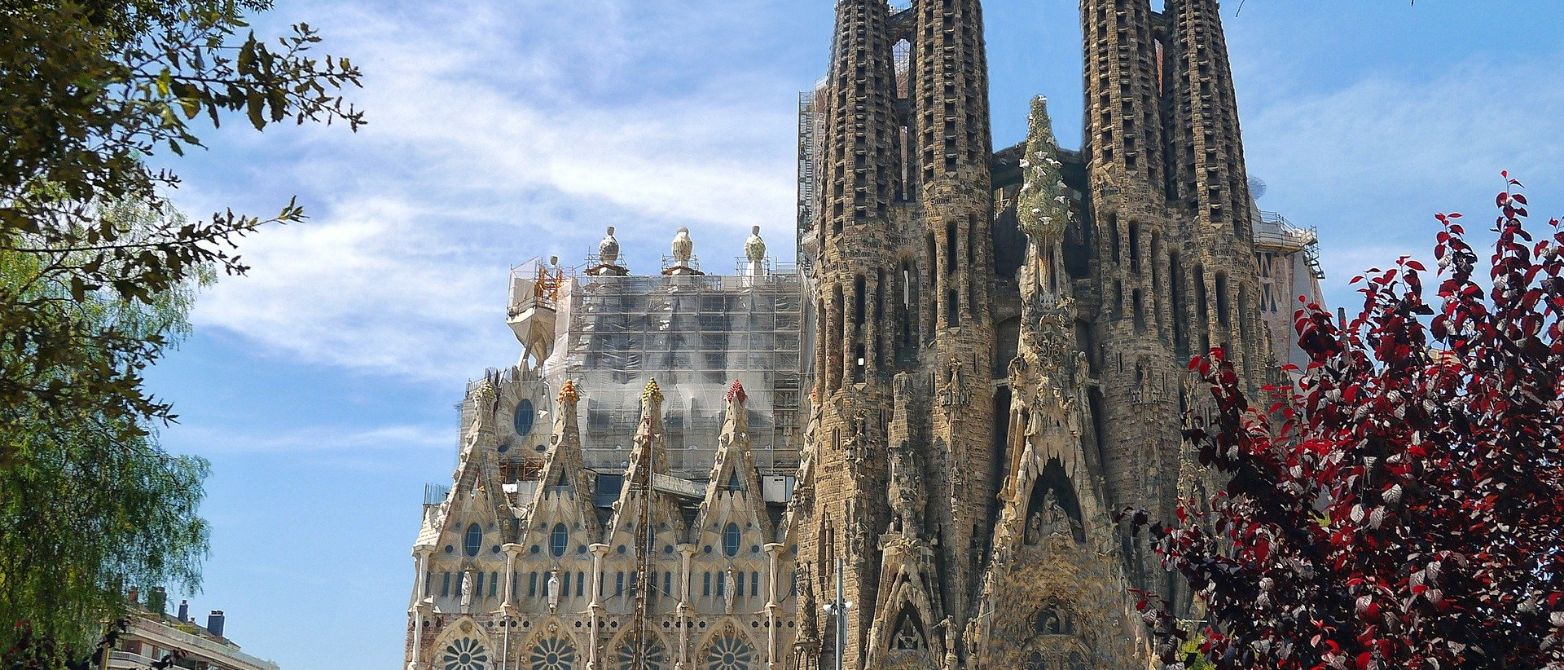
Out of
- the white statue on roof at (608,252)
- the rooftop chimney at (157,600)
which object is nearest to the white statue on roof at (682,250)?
the white statue on roof at (608,252)

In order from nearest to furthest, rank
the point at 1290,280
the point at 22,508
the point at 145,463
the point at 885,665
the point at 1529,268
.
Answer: the point at 1529,268 → the point at 22,508 → the point at 145,463 → the point at 885,665 → the point at 1290,280

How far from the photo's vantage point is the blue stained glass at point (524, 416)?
6016cm

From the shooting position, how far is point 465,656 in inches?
2127

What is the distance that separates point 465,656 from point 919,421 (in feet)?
57.7

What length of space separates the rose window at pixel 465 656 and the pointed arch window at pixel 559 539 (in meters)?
3.99

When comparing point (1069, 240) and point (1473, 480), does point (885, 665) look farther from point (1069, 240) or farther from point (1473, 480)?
point (1473, 480)

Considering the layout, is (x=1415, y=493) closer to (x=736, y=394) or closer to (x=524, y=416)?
(x=736, y=394)

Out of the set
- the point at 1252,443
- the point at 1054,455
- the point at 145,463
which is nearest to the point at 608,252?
the point at 1054,455

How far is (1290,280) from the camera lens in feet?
214

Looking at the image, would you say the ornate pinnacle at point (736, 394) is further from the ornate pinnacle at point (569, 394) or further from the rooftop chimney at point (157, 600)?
the rooftop chimney at point (157, 600)

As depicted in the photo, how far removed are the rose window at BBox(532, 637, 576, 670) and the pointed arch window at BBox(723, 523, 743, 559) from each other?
6121mm

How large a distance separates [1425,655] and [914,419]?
38.3 metres

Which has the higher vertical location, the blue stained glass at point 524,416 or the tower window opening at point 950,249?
the tower window opening at point 950,249

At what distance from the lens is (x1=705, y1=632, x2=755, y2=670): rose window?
176 ft
